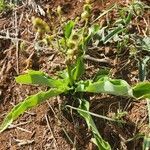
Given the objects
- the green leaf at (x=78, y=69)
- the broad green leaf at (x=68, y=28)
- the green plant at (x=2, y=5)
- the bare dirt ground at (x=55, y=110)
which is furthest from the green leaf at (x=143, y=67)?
the green plant at (x=2, y=5)

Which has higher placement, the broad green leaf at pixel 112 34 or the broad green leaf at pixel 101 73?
the broad green leaf at pixel 112 34

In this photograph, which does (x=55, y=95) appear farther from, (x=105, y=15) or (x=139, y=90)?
(x=105, y=15)

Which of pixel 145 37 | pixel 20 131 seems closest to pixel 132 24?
pixel 145 37

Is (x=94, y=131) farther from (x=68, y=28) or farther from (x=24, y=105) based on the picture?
(x=68, y=28)

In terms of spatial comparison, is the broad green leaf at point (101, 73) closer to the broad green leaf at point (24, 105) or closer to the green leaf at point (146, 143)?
the broad green leaf at point (24, 105)

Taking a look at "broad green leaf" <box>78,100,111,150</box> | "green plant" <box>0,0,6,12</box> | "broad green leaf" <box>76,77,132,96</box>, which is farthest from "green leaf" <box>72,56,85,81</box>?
"green plant" <box>0,0,6,12</box>
